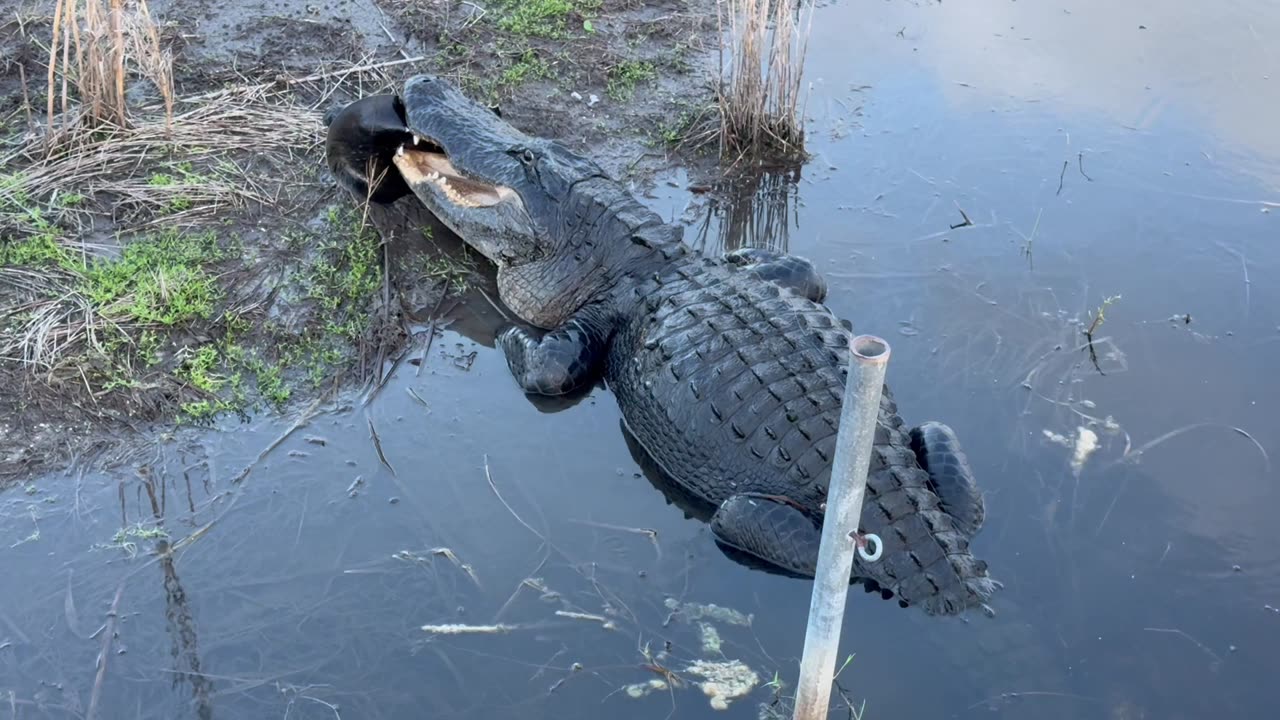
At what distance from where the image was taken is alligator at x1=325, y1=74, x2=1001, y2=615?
3971 millimetres

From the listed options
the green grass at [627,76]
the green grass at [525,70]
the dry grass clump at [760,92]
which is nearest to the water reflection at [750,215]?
the dry grass clump at [760,92]

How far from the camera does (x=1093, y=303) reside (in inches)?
218

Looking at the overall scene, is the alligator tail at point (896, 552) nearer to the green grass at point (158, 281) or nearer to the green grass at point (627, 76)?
the green grass at point (158, 281)

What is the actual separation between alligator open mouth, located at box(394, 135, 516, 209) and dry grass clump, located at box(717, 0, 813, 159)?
1527 millimetres

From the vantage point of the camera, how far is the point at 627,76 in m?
7.10

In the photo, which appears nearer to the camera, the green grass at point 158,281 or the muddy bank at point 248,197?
the muddy bank at point 248,197

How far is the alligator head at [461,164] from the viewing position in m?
5.40

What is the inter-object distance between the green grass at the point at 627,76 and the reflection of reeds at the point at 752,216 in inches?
44.2

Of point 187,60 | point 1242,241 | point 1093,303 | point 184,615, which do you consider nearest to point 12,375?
point 184,615

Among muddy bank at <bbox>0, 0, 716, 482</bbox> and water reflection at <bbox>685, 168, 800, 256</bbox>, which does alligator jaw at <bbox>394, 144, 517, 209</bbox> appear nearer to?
muddy bank at <bbox>0, 0, 716, 482</bbox>

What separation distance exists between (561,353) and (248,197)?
2155mm

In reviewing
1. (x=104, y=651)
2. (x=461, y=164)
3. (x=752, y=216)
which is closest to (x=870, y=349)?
(x=104, y=651)

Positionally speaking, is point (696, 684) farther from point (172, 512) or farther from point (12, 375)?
point (12, 375)

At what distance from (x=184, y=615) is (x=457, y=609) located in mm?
955
